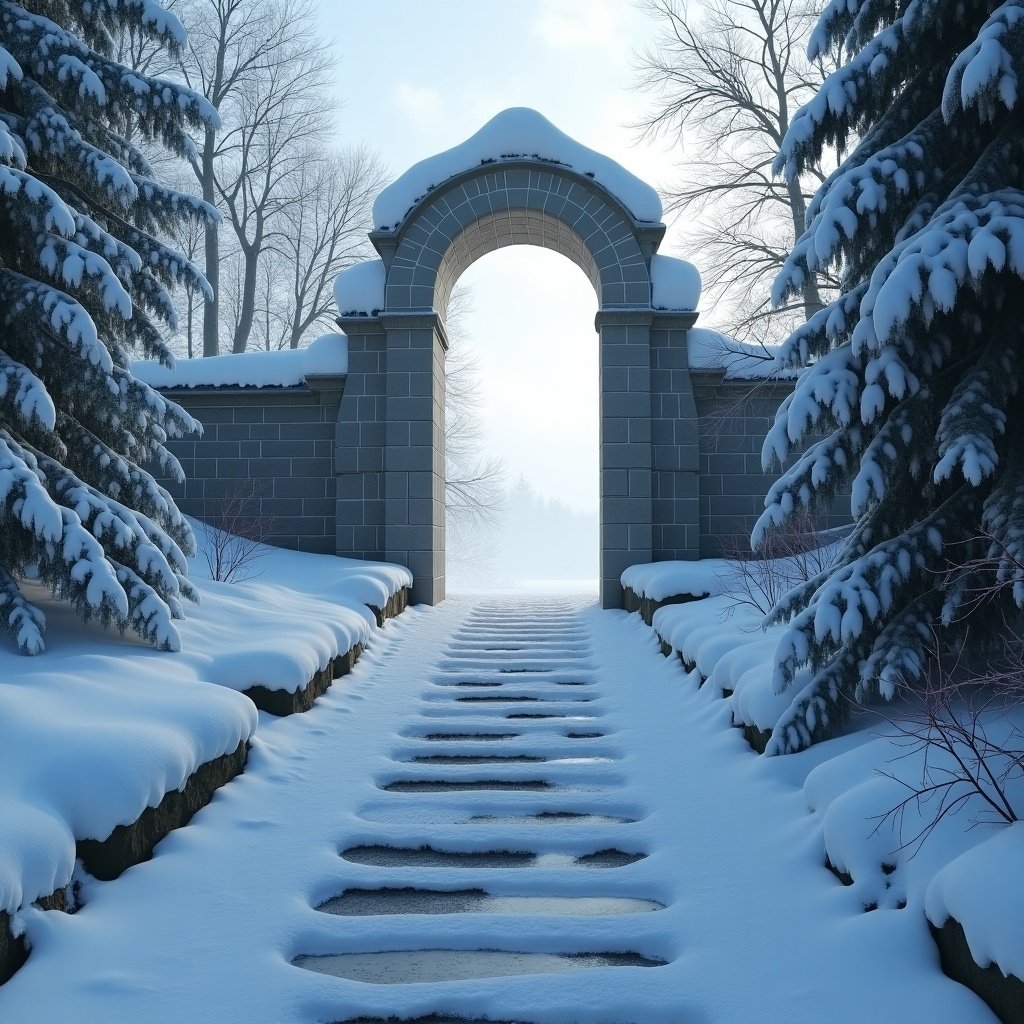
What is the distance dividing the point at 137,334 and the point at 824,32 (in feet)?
14.9

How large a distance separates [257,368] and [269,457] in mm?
1218

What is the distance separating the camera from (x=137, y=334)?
5609 millimetres

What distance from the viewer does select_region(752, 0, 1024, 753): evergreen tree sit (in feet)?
10.3

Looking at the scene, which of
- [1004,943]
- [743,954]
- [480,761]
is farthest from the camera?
[480,761]

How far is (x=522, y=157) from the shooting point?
10.2 meters

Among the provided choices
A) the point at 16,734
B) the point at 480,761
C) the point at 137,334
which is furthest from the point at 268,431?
the point at 16,734

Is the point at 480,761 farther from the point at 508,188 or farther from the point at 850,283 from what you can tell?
the point at 508,188

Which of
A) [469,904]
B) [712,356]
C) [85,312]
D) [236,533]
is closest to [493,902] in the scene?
[469,904]

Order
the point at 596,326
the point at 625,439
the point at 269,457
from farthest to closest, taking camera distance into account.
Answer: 1. the point at 269,457
2. the point at 596,326
3. the point at 625,439

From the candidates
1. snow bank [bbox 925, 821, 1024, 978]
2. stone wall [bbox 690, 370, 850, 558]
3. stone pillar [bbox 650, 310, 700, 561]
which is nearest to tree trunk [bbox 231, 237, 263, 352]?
stone pillar [bbox 650, 310, 700, 561]

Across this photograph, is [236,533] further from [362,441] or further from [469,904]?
[469,904]

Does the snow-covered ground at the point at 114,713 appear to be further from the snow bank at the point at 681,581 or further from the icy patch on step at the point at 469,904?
the snow bank at the point at 681,581

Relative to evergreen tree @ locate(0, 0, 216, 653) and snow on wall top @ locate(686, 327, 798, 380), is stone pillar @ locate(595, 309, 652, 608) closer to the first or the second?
snow on wall top @ locate(686, 327, 798, 380)

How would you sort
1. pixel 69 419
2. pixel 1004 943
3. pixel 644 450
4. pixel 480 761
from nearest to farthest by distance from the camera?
1. pixel 1004 943
2. pixel 480 761
3. pixel 69 419
4. pixel 644 450
